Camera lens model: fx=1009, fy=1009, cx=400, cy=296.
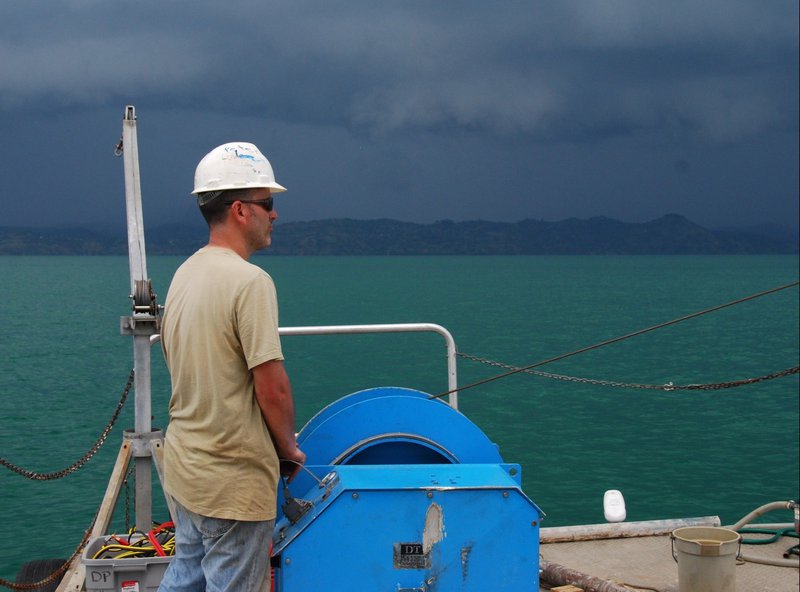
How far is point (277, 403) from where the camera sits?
3.29 metres

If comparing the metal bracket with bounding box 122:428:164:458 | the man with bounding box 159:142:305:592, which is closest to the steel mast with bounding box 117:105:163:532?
the metal bracket with bounding box 122:428:164:458

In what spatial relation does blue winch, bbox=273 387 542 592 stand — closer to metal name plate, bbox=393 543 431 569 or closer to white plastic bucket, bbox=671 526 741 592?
metal name plate, bbox=393 543 431 569

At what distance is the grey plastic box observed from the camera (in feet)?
13.7

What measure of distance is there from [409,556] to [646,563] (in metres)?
2.02

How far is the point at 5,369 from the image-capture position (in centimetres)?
3209

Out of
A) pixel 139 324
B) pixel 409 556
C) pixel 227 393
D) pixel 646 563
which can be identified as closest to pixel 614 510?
pixel 646 563

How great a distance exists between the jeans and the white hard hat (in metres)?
1.09

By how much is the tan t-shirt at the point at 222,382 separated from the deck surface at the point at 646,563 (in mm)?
2372

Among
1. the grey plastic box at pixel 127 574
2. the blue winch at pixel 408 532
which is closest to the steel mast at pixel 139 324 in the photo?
the grey plastic box at pixel 127 574

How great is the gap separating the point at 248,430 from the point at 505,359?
33.8 m

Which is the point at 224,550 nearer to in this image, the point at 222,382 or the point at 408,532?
the point at 222,382

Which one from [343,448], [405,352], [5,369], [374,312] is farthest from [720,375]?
[374,312]

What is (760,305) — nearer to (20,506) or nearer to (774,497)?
(774,497)

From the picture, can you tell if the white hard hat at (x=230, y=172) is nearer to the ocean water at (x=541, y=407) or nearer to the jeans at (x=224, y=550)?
the jeans at (x=224, y=550)
